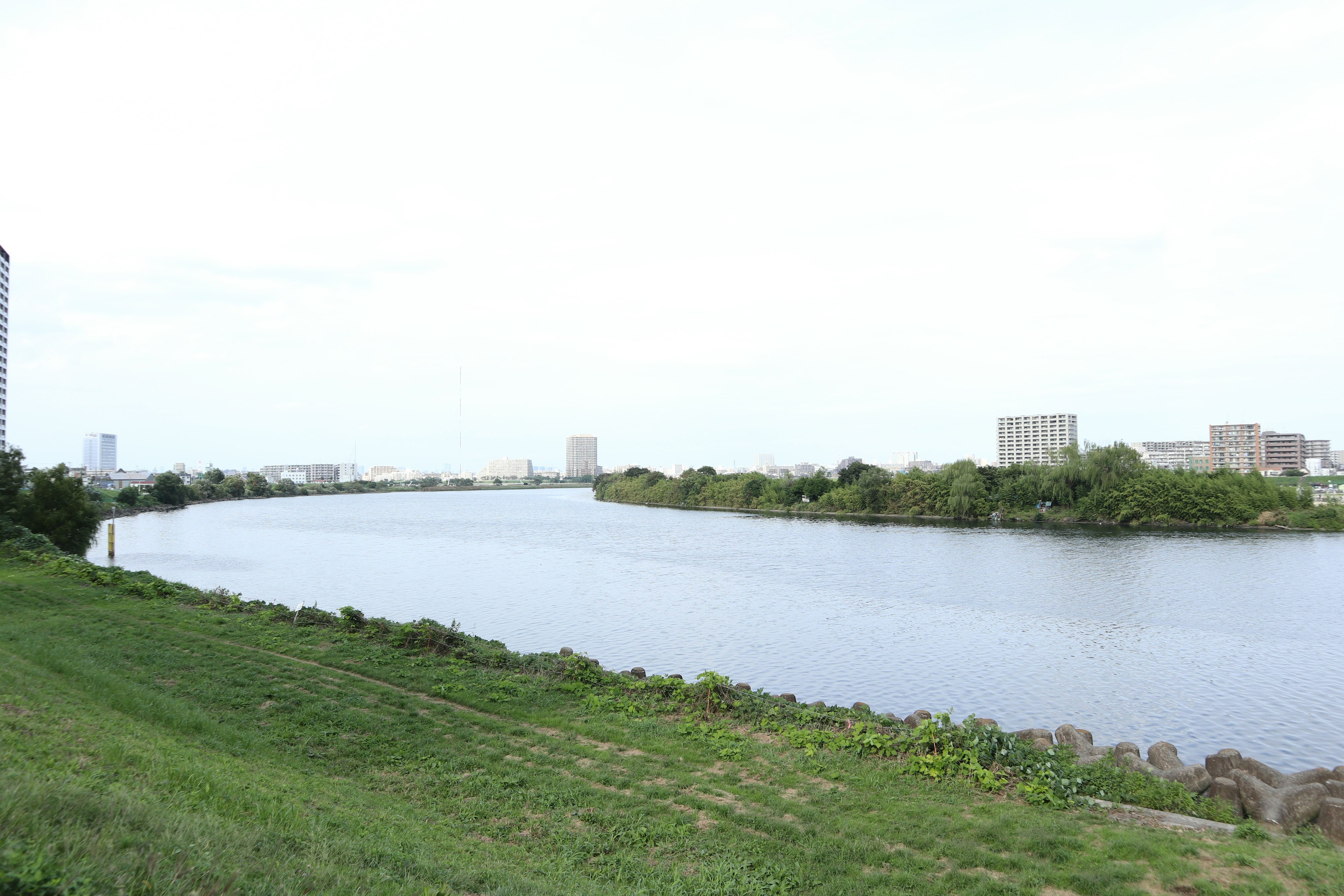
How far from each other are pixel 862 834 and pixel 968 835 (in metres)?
1.09

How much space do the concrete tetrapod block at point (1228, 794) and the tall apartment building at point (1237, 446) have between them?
613 feet

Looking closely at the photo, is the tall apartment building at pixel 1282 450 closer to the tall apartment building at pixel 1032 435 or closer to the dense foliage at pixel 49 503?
the tall apartment building at pixel 1032 435

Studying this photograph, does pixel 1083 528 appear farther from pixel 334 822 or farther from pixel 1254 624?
pixel 334 822

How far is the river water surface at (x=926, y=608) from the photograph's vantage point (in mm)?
17438

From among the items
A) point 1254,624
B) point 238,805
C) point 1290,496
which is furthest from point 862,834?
point 1290,496

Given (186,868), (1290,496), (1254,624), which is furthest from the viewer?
(1290,496)

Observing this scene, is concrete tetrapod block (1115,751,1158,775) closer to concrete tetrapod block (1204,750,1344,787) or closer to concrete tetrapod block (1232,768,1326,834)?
concrete tetrapod block (1204,750,1344,787)

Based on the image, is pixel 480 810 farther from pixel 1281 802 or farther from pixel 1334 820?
pixel 1281 802

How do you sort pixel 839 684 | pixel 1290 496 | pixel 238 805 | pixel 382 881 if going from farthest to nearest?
pixel 1290 496
pixel 839 684
pixel 238 805
pixel 382 881

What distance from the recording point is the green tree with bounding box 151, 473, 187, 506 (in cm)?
11425

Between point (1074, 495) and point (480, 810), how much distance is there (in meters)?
84.1

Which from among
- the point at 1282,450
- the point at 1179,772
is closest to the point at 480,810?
the point at 1179,772

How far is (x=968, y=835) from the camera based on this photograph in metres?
7.38

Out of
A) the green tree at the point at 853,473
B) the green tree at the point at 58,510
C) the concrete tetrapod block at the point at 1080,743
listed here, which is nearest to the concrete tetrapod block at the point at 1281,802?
the concrete tetrapod block at the point at 1080,743
